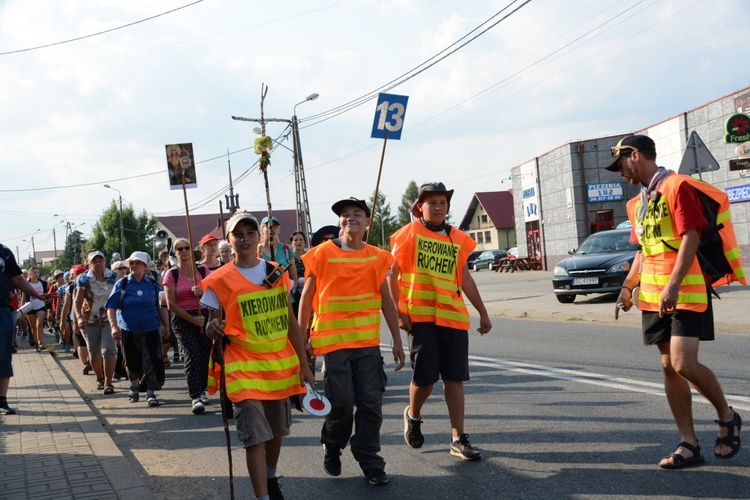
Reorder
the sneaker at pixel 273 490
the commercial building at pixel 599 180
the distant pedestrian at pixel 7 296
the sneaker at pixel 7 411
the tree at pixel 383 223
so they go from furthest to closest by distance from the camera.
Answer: the tree at pixel 383 223
the commercial building at pixel 599 180
the sneaker at pixel 7 411
the distant pedestrian at pixel 7 296
the sneaker at pixel 273 490

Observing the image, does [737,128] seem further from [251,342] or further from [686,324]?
[251,342]

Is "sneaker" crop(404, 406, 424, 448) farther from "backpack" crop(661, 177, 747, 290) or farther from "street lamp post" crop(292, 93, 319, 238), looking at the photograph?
"street lamp post" crop(292, 93, 319, 238)

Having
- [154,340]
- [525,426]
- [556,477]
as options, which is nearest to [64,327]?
[154,340]

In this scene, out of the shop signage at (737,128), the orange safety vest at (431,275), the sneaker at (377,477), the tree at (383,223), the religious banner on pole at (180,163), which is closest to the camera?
the sneaker at (377,477)

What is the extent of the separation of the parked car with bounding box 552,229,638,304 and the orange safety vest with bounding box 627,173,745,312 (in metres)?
12.1

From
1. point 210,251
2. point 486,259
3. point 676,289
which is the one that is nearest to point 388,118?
point 210,251

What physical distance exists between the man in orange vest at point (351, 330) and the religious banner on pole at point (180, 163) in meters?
1.61

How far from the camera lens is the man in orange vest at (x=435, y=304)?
523 centimetres

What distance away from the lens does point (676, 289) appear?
4469 millimetres

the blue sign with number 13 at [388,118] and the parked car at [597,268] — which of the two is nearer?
the blue sign with number 13 at [388,118]

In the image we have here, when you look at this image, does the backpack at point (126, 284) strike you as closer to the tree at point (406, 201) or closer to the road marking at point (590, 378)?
the road marking at point (590, 378)

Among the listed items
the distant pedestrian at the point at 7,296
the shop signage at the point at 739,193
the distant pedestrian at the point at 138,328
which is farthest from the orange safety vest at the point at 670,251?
the shop signage at the point at 739,193

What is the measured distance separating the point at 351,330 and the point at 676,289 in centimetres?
198

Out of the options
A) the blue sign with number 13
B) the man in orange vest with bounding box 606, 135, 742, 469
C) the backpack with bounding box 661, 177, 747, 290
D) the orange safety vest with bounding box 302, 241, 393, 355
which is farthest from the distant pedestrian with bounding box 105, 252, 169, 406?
the backpack with bounding box 661, 177, 747, 290
